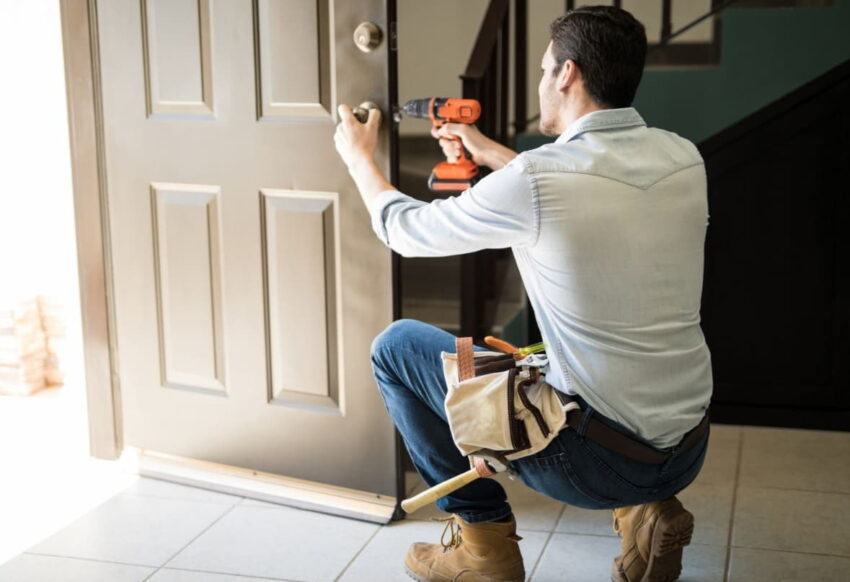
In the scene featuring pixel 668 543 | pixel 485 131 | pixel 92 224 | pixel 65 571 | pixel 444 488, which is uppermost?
pixel 485 131

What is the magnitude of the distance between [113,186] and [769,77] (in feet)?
7.08

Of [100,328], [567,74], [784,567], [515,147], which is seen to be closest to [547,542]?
[784,567]

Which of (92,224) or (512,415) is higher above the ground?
(92,224)

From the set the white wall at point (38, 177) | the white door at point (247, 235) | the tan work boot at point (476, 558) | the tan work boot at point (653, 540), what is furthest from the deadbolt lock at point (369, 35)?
the tan work boot at point (653, 540)

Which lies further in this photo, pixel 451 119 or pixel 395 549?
pixel 395 549

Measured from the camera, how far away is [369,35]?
2.47 m

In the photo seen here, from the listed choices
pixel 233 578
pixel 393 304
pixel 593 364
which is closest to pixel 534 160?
pixel 593 364

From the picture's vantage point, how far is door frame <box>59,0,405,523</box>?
9.12ft

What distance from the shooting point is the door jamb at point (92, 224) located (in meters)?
2.91

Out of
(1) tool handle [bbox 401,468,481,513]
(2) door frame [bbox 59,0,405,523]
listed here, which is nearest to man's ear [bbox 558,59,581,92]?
(1) tool handle [bbox 401,468,481,513]

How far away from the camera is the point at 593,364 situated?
76.5 inches

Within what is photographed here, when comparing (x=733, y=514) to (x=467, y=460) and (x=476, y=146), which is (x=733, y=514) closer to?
(x=467, y=460)

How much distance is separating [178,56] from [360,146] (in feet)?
2.21

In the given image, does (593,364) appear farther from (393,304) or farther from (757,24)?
(757,24)
